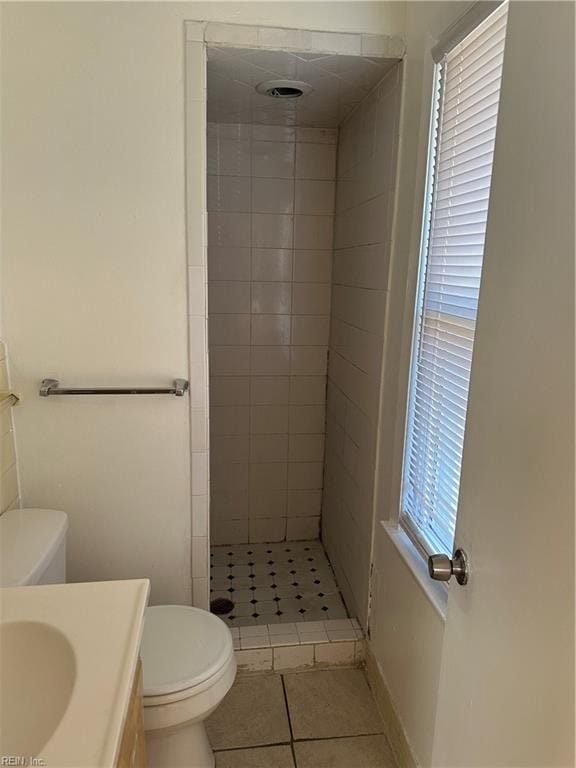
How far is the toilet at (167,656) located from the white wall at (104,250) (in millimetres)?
236

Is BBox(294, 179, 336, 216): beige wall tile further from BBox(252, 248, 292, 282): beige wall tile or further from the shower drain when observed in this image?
the shower drain

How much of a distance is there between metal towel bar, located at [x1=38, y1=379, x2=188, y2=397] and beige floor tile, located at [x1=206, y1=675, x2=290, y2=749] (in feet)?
3.58

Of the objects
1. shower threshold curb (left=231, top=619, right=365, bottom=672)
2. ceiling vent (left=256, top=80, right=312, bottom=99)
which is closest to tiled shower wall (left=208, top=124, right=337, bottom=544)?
ceiling vent (left=256, top=80, right=312, bottom=99)

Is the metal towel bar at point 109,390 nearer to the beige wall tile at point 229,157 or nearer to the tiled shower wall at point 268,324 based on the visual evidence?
the tiled shower wall at point 268,324

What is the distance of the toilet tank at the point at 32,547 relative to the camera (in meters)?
1.33

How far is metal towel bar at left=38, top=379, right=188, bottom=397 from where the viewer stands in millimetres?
1659

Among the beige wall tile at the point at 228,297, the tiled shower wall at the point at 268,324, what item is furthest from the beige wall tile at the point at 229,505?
the beige wall tile at the point at 228,297

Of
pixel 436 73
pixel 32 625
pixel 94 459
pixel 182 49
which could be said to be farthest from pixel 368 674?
pixel 182 49

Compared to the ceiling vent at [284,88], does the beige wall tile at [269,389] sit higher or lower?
lower

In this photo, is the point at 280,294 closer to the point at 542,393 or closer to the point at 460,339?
the point at 460,339

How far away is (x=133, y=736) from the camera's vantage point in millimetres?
986

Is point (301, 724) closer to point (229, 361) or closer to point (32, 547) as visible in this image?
point (32, 547)

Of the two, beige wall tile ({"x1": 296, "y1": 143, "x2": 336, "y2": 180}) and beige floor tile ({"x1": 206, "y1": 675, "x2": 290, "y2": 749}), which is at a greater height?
beige wall tile ({"x1": 296, "y1": 143, "x2": 336, "y2": 180})

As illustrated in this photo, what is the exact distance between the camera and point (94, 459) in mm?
1782
